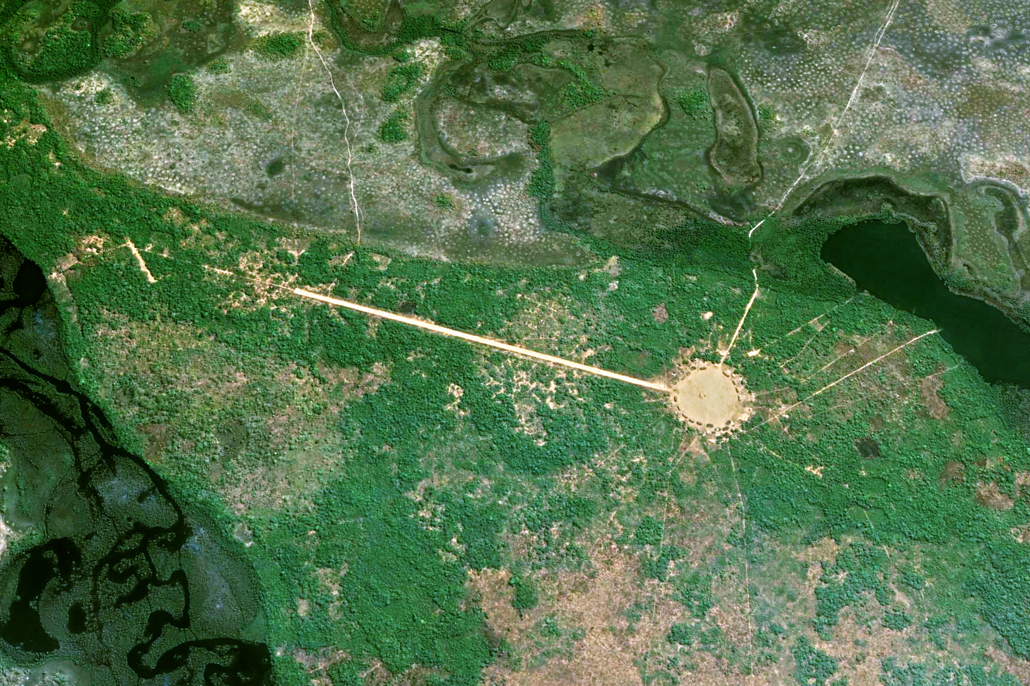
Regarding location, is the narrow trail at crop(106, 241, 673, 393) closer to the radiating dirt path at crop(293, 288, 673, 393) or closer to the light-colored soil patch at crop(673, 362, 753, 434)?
the radiating dirt path at crop(293, 288, 673, 393)

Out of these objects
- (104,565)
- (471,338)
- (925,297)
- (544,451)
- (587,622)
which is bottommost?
(587,622)

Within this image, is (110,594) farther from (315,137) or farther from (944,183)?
(944,183)

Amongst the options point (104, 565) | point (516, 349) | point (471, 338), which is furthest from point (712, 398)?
point (104, 565)

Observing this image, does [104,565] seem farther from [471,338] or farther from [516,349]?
[516,349]

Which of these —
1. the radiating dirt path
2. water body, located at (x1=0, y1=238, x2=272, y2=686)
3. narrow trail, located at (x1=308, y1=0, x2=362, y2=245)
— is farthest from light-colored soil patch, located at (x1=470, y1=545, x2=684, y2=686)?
narrow trail, located at (x1=308, y1=0, x2=362, y2=245)

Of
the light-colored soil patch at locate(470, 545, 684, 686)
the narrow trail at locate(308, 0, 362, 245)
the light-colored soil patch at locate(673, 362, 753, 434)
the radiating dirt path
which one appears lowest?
the light-colored soil patch at locate(470, 545, 684, 686)

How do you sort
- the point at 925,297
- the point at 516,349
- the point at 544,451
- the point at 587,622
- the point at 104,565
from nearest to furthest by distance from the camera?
the point at 587,622, the point at 104,565, the point at 544,451, the point at 516,349, the point at 925,297

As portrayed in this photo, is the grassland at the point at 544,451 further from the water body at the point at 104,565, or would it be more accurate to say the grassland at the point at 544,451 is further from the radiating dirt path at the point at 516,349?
the water body at the point at 104,565

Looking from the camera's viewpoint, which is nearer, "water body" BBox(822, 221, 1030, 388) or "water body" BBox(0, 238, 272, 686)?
"water body" BBox(0, 238, 272, 686)
